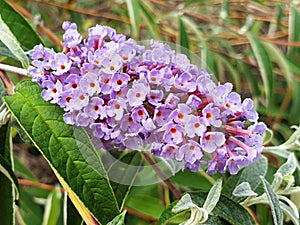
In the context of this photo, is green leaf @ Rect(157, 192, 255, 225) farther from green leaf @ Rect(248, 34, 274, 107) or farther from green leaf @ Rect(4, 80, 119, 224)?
green leaf @ Rect(248, 34, 274, 107)

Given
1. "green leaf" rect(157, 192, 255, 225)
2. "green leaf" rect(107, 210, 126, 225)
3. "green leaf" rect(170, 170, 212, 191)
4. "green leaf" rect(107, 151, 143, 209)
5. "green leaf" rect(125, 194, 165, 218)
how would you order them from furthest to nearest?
"green leaf" rect(125, 194, 165, 218) < "green leaf" rect(170, 170, 212, 191) < "green leaf" rect(107, 151, 143, 209) < "green leaf" rect(157, 192, 255, 225) < "green leaf" rect(107, 210, 126, 225)

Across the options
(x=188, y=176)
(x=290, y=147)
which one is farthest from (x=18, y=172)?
(x=290, y=147)

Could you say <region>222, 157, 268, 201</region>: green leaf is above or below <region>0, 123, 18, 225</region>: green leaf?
below

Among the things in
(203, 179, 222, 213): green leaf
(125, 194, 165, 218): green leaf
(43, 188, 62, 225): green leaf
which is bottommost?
(125, 194, 165, 218): green leaf

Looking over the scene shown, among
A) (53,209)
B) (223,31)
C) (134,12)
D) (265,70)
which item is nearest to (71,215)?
(53,209)

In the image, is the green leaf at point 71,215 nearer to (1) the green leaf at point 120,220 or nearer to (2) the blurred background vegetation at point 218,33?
(1) the green leaf at point 120,220

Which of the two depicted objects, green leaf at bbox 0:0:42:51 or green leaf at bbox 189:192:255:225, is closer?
green leaf at bbox 189:192:255:225

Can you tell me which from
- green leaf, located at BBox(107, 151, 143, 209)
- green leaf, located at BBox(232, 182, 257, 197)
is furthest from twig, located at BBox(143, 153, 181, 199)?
green leaf, located at BBox(232, 182, 257, 197)
